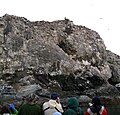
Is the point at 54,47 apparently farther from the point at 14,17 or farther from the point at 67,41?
the point at 14,17

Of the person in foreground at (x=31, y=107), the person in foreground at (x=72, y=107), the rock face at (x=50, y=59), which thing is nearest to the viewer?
the person in foreground at (x=72, y=107)

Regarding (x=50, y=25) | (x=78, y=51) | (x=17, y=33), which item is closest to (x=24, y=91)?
(x=17, y=33)

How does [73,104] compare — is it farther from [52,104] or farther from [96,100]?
[52,104]

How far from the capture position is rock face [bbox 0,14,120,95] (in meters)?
58.9

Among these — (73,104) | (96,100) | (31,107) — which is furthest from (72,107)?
(31,107)

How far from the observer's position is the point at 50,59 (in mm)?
62594

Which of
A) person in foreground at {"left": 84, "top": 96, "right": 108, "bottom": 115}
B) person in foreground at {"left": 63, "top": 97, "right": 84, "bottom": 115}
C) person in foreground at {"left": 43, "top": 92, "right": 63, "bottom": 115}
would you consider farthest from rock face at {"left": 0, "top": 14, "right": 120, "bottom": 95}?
person in foreground at {"left": 63, "top": 97, "right": 84, "bottom": 115}

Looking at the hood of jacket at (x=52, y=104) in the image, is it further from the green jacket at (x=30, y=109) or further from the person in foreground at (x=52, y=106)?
the green jacket at (x=30, y=109)

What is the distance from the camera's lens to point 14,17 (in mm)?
68812

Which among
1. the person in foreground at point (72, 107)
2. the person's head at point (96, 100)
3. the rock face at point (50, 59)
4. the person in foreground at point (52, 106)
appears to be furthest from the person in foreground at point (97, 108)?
the rock face at point (50, 59)

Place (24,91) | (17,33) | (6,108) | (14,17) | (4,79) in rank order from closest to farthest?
(6,108), (24,91), (4,79), (17,33), (14,17)

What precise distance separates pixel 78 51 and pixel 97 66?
5.14m

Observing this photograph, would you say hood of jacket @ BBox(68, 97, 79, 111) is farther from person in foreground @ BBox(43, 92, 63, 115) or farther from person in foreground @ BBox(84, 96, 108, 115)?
person in foreground @ BBox(43, 92, 63, 115)

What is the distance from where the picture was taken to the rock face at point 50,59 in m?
58.9
